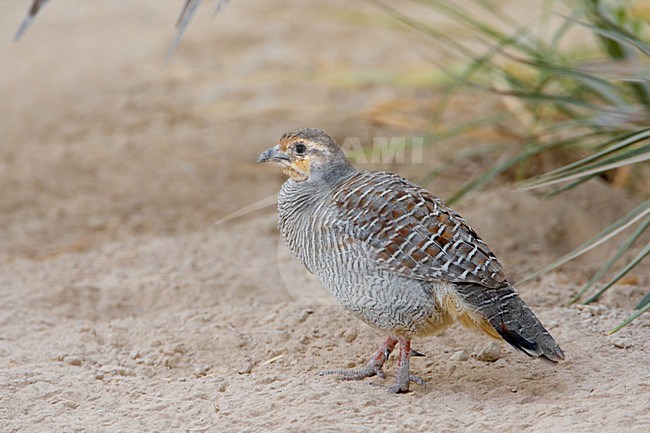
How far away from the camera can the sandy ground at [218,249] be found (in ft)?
11.1

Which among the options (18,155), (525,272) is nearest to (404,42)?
(18,155)

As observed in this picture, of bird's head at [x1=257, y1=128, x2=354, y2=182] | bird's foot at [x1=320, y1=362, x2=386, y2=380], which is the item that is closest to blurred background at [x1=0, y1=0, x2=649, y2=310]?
bird's head at [x1=257, y1=128, x2=354, y2=182]

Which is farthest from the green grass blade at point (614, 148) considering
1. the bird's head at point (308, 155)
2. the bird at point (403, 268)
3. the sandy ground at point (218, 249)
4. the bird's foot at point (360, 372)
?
the bird's foot at point (360, 372)

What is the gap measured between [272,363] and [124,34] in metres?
6.32

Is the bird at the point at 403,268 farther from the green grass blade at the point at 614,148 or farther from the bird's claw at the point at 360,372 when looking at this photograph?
the green grass blade at the point at 614,148

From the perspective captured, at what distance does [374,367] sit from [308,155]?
91 centimetres

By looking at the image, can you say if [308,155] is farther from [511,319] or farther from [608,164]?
[608,164]

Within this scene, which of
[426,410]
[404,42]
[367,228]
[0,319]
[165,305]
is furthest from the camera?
[404,42]

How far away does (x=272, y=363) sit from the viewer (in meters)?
3.89

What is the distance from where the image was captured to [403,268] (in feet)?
11.2

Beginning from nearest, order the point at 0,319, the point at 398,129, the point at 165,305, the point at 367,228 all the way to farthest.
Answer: the point at 367,228
the point at 0,319
the point at 165,305
the point at 398,129

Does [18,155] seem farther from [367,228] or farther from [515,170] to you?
[367,228]

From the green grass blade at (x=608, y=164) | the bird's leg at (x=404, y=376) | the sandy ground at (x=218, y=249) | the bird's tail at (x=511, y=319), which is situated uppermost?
the green grass blade at (x=608, y=164)

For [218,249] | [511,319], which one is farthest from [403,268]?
[218,249]
